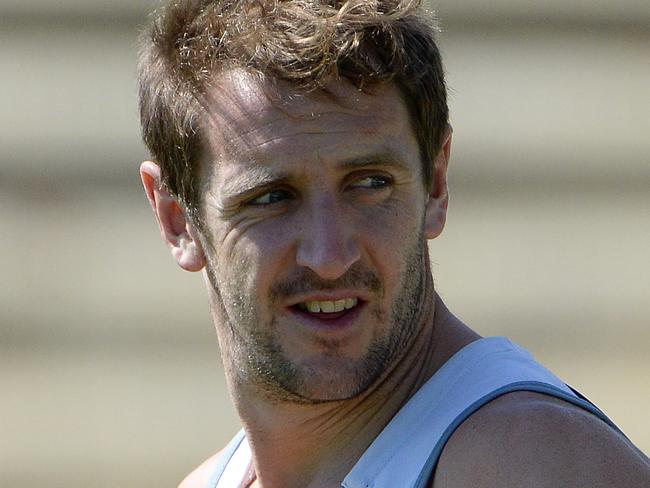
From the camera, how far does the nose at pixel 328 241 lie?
2.13 metres

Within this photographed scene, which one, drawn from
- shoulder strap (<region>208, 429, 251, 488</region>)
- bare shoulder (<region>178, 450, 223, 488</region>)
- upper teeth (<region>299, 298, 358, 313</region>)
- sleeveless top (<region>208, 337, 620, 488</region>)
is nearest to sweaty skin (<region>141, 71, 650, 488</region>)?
upper teeth (<region>299, 298, 358, 313</region>)

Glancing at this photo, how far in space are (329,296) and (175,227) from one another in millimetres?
503

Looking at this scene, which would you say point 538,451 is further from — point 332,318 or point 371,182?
point 371,182

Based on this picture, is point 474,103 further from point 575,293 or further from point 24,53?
point 24,53

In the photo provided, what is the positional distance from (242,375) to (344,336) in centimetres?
30

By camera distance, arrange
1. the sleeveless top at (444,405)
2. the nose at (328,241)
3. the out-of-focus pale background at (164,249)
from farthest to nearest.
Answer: the out-of-focus pale background at (164,249)
the nose at (328,241)
the sleeveless top at (444,405)

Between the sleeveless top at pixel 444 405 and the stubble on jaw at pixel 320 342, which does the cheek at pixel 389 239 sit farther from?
the sleeveless top at pixel 444 405

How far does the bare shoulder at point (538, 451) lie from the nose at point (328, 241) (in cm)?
35

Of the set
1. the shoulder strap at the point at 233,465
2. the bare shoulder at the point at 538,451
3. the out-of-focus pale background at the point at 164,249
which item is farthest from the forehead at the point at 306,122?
the out-of-focus pale background at the point at 164,249

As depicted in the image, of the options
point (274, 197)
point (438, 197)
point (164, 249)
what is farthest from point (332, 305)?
point (164, 249)

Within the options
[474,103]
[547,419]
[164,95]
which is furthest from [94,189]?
[547,419]

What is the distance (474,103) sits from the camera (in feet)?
14.3

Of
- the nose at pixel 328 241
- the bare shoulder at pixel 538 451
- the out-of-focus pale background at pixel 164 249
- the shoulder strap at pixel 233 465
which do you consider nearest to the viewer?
the bare shoulder at pixel 538 451

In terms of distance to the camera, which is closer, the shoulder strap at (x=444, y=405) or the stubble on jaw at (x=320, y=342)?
the shoulder strap at (x=444, y=405)
